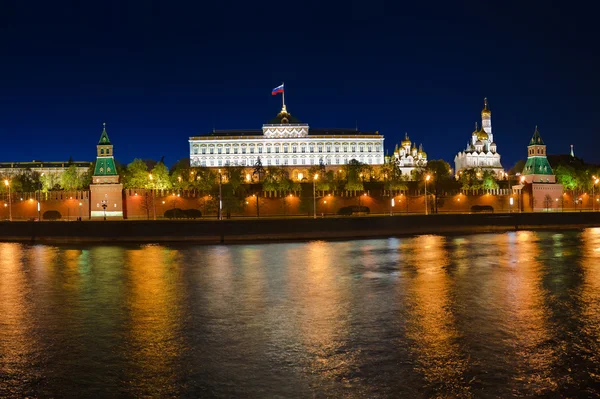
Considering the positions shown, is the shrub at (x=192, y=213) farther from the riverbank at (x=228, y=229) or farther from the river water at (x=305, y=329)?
the river water at (x=305, y=329)

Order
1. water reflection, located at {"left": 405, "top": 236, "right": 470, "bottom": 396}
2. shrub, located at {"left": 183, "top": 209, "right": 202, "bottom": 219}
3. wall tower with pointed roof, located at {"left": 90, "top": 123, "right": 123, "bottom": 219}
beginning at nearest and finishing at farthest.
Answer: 1. water reflection, located at {"left": 405, "top": 236, "right": 470, "bottom": 396}
2. shrub, located at {"left": 183, "top": 209, "right": 202, "bottom": 219}
3. wall tower with pointed roof, located at {"left": 90, "top": 123, "right": 123, "bottom": 219}

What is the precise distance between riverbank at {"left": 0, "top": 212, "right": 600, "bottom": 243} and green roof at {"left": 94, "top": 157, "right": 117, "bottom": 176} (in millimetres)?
28937

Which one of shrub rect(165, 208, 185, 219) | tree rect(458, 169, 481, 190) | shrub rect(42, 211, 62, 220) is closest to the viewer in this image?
shrub rect(165, 208, 185, 219)

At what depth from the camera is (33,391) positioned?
7.65 metres

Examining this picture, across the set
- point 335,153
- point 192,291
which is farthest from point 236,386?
point 335,153

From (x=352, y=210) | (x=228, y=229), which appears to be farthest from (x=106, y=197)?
(x=228, y=229)

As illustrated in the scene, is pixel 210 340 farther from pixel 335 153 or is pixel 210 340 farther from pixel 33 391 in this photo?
pixel 335 153

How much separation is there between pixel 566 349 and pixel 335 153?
11983 centimetres

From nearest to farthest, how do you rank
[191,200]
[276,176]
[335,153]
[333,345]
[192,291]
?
[333,345], [192,291], [191,200], [276,176], [335,153]

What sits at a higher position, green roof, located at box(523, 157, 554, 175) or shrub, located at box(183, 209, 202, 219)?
green roof, located at box(523, 157, 554, 175)

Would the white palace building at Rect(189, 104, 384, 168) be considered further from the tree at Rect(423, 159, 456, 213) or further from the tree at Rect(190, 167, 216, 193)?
the tree at Rect(423, 159, 456, 213)

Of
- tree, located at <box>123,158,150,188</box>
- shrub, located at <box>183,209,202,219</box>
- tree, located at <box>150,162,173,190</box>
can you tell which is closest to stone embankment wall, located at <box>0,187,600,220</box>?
shrub, located at <box>183,209,202,219</box>

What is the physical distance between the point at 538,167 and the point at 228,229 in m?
47.6

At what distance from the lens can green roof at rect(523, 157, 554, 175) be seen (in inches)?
2657
